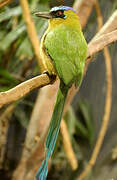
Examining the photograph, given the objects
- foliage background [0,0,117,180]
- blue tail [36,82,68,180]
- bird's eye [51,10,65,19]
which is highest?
bird's eye [51,10,65,19]

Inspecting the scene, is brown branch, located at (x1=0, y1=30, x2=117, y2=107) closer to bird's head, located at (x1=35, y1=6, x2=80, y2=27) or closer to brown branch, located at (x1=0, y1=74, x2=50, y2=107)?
brown branch, located at (x1=0, y1=74, x2=50, y2=107)

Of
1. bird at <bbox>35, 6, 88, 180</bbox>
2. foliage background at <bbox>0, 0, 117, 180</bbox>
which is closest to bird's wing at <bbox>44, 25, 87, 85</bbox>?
bird at <bbox>35, 6, 88, 180</bbox>

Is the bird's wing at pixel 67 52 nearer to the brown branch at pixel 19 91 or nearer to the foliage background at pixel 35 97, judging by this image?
the brown branch at pixel 19 91

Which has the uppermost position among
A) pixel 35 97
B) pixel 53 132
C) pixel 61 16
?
pixel 61 16

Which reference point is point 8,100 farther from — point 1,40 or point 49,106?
point 1,40

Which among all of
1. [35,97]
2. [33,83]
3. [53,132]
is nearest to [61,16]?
[33,83]

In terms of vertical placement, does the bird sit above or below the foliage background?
above

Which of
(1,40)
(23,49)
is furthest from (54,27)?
(1,40)

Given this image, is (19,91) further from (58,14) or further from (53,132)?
(58,14)
